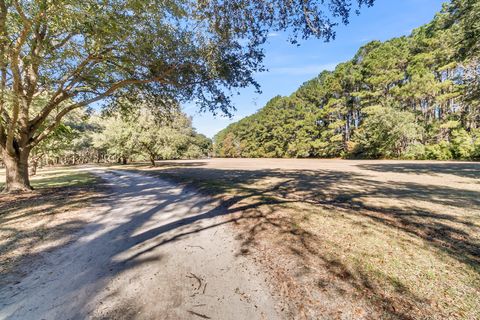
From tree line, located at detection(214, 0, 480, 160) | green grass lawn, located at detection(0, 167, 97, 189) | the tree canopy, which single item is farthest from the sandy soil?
tree line, located at detection(214, 0, 480, 160)

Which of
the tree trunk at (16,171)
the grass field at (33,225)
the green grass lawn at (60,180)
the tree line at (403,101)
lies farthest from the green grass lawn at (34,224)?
the tree line at (403,101)

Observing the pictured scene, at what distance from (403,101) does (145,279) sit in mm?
40059

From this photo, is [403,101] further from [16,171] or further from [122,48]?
[16,171]

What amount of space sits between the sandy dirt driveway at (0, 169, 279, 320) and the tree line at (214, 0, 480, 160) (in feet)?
51.9

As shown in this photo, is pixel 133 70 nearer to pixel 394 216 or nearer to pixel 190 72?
pixel 190 72

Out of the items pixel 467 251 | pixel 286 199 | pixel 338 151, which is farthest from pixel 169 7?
pixel 338 151

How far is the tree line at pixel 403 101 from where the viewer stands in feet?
60.7

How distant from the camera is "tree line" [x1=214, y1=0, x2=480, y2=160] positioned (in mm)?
Result: 18516

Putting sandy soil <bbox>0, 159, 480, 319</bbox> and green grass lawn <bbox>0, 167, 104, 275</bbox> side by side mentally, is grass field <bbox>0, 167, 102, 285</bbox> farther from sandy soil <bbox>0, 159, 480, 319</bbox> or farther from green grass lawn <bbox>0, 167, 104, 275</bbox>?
sandy soil <bbox>0, 159, 480, 319</bbox>

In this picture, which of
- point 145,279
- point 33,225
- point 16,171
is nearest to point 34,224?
point 33,225

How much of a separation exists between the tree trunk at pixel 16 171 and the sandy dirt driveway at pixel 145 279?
26.2ft

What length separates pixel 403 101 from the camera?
104ft

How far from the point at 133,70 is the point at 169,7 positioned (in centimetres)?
288

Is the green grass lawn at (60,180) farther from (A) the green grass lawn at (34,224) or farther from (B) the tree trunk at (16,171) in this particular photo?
(A) the green grass lawn at (34,224)
